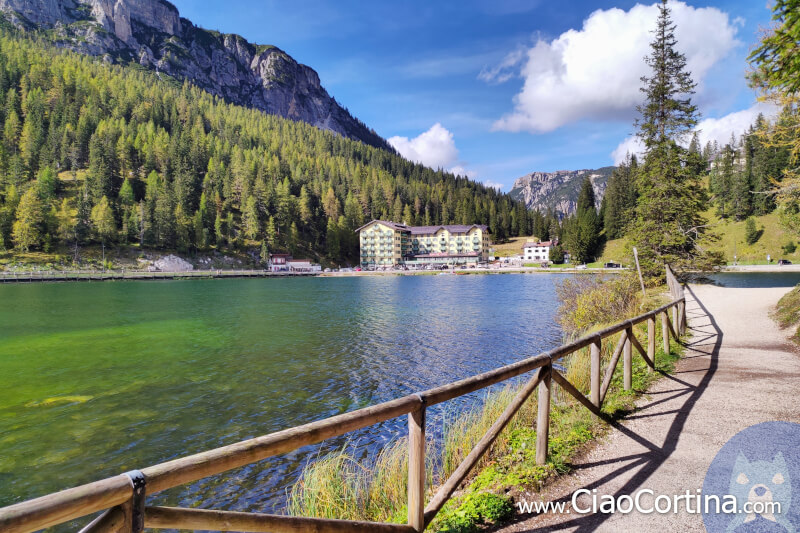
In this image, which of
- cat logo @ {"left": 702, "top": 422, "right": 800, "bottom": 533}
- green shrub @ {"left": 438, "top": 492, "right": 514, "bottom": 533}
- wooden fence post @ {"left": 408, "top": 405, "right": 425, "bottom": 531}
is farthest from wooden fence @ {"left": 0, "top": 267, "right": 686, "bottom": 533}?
cat logo @ {"left": 702, "top": 422, "right": 800, "bottom": 533}

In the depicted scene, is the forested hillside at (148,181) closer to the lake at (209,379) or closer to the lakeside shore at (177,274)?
the lakeside shore at (177,274)

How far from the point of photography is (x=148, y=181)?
A: 5231 inches

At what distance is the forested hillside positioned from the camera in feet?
372

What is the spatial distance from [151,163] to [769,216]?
651ft

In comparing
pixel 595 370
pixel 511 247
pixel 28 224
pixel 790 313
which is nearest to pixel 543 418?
pixel 595 370

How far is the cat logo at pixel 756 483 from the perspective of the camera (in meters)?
4.34

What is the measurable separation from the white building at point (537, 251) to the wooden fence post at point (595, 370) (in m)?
150

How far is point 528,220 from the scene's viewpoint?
19838 cm

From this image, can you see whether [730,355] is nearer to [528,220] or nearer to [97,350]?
[97,350]

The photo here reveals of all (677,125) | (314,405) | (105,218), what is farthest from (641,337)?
(105,218)

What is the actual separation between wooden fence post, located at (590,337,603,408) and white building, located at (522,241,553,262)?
15043cm

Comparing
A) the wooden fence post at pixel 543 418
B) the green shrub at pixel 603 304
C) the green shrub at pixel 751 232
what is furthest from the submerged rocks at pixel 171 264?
the green shrub at pixel 751 232

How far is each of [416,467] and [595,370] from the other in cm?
481

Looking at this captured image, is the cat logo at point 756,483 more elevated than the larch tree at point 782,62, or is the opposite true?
the larch tree at point 782,62
